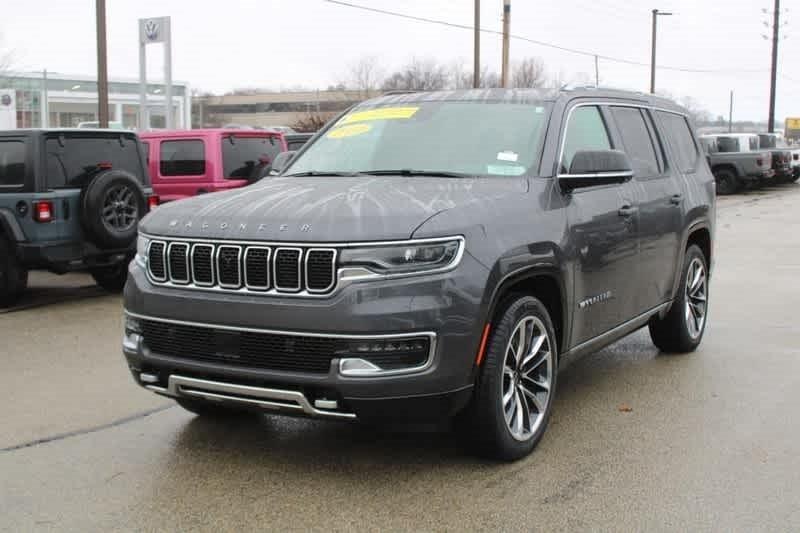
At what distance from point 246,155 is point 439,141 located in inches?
294

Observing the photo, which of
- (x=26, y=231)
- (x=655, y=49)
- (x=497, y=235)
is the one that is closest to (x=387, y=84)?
(x=655, y=49)

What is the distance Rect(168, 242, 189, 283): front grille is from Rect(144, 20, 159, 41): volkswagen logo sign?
19.8 m

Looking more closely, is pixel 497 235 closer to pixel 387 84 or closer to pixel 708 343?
pixel 708 343

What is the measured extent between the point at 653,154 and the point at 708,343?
75.4 inches

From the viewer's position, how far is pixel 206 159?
12.1m

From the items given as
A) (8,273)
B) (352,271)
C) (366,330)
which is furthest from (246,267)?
(8,273)

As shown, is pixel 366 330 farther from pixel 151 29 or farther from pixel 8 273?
pixel 151 29

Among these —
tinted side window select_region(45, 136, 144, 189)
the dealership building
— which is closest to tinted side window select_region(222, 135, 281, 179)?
tinted side window select_region(45, 136, 144, 189)

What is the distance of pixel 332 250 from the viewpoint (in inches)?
159

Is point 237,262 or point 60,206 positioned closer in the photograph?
point 237,262

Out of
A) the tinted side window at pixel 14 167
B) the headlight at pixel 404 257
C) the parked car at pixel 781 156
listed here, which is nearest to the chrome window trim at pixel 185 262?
the headlight at pixel 404 257

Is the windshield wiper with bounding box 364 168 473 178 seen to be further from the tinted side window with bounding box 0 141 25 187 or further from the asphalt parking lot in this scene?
the tinted side window with bounding box 0 141 25 187

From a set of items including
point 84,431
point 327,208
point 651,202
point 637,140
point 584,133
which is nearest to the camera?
point 327,208

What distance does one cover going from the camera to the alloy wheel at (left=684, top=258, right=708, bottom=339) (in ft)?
23.4
